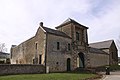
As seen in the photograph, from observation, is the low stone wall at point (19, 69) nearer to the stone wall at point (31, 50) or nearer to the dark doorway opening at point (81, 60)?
the stone wall at point (31, 50)

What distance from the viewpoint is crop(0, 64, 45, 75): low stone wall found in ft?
80.3

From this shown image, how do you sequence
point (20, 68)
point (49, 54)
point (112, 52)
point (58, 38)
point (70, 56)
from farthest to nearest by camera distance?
point (112, 52) → point (70, 56) → point (58, 38) → point (49, 54) → point (20, 68)

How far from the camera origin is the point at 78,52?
36.3m

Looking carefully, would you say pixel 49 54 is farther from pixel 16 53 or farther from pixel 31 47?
pixel 16 53

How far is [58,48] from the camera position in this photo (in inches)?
1277

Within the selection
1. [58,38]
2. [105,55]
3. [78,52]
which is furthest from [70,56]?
[105,55]

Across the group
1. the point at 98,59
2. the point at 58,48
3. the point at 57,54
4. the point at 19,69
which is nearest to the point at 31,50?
the point at 58,48

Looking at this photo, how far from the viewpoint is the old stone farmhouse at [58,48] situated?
101ft

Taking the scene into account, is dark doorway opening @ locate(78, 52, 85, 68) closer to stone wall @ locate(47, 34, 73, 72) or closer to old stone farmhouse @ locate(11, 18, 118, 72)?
old stone farmhouse @ locate(11, 18, 118, 72)

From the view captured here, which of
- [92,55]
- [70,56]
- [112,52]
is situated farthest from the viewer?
[112,52]

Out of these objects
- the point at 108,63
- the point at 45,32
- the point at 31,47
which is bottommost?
the point at 108,63

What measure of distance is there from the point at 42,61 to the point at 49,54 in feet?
5.71

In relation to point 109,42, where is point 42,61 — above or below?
below

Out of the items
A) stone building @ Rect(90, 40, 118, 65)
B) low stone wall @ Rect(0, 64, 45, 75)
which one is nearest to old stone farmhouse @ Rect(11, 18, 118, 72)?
low stone wall @ Rect(0, 64, 45, 75)
